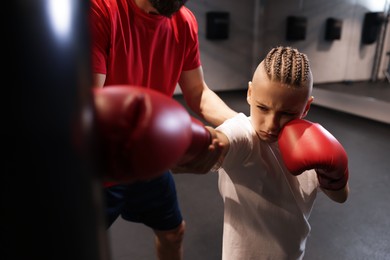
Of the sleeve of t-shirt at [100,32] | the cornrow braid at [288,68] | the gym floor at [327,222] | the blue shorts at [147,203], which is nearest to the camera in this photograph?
the cornrow braid at [288,68]

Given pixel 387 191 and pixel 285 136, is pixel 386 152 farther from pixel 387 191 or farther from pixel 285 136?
pixel 285 136

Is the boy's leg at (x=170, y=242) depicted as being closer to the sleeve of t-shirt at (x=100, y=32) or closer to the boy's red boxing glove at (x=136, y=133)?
the sleeve of t-shirt at (x=100, y=32)

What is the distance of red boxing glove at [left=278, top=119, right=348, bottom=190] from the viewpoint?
0.66m

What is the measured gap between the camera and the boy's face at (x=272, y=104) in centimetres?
65

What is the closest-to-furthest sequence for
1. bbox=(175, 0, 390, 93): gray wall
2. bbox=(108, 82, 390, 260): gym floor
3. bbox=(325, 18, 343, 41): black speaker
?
bbox=(108, 82, 390, 260): gym floor → bbox=(325, 18, 343, 41): black speaker → bbox=(175, 0, 390, 93): gray wall

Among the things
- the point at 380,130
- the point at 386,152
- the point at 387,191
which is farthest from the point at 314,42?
the point at 387,191

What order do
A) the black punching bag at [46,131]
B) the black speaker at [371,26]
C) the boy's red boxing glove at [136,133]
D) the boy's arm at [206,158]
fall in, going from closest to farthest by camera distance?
the black punching bag at [46,131] < the boy's red boxing glove at [136,133] < the boy's arm at [206,158] < the black speaker at [371,26]

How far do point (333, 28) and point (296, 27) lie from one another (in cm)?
56

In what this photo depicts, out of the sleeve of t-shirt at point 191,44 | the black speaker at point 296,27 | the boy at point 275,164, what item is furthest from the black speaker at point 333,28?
the boy at point 275,164

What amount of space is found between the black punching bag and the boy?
39 cm

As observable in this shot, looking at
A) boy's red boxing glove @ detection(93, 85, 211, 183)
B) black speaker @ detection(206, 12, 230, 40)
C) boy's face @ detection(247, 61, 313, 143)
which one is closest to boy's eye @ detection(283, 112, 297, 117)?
boy's face @ detection(247, 61, 313, 143)

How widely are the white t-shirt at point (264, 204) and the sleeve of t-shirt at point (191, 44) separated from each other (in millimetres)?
374

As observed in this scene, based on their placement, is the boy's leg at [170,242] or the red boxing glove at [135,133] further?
the boy's leg at [170,242]

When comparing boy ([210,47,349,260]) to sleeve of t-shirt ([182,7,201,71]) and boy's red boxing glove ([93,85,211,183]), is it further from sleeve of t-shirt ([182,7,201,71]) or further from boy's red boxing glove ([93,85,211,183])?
sleeve of t-shirt ([182,7,201,71])
